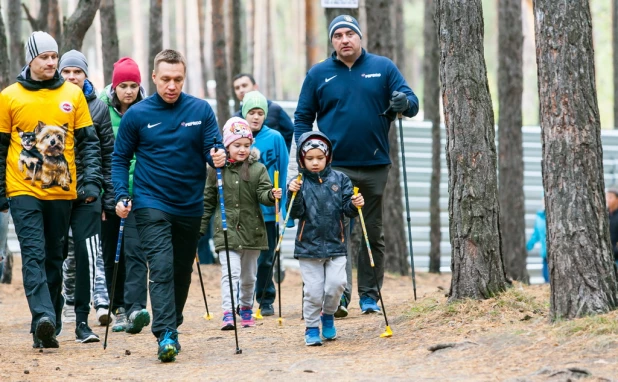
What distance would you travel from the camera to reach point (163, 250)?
24.6 feet

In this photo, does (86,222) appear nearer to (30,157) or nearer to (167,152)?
A: (30,157)

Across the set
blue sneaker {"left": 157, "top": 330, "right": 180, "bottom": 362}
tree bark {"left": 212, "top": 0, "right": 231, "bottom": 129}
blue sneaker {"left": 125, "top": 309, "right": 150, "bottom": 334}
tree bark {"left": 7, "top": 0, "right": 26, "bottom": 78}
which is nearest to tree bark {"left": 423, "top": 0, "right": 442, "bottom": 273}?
tree bark {"left": 212, "top": 0, "right": 231, "bottom": 129}

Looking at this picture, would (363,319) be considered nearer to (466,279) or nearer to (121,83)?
(466,279)

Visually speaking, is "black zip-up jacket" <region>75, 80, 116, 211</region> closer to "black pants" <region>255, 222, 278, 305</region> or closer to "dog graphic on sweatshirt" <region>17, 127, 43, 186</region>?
"dog graphic on sweatshirt" <region>17, 127, 43, 186</region>

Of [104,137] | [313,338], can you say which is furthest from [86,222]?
[313,338]

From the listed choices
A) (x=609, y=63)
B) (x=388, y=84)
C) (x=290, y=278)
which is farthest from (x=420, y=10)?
(x=388, y=84)

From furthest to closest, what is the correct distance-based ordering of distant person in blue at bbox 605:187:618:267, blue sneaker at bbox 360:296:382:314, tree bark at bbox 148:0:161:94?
tree bark at bbox 148:0:161:94
distant person in blue at bbox 605:187:618:267
blue sneaker at bbox 360:296:382:314

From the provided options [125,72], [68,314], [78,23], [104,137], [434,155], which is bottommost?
[68,314]

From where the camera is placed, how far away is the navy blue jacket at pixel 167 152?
7.60m

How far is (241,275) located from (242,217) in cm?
56

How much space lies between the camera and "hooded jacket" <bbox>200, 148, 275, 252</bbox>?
9.49m

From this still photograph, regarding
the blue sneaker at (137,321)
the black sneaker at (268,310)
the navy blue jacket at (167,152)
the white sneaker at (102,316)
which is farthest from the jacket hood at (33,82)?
the black sneaker at (268,310)

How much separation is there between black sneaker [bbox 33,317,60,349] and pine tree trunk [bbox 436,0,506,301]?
314 cm

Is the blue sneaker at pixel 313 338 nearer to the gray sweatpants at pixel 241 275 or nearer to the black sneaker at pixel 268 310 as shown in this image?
the gray sweatpants at pixel 241 275
